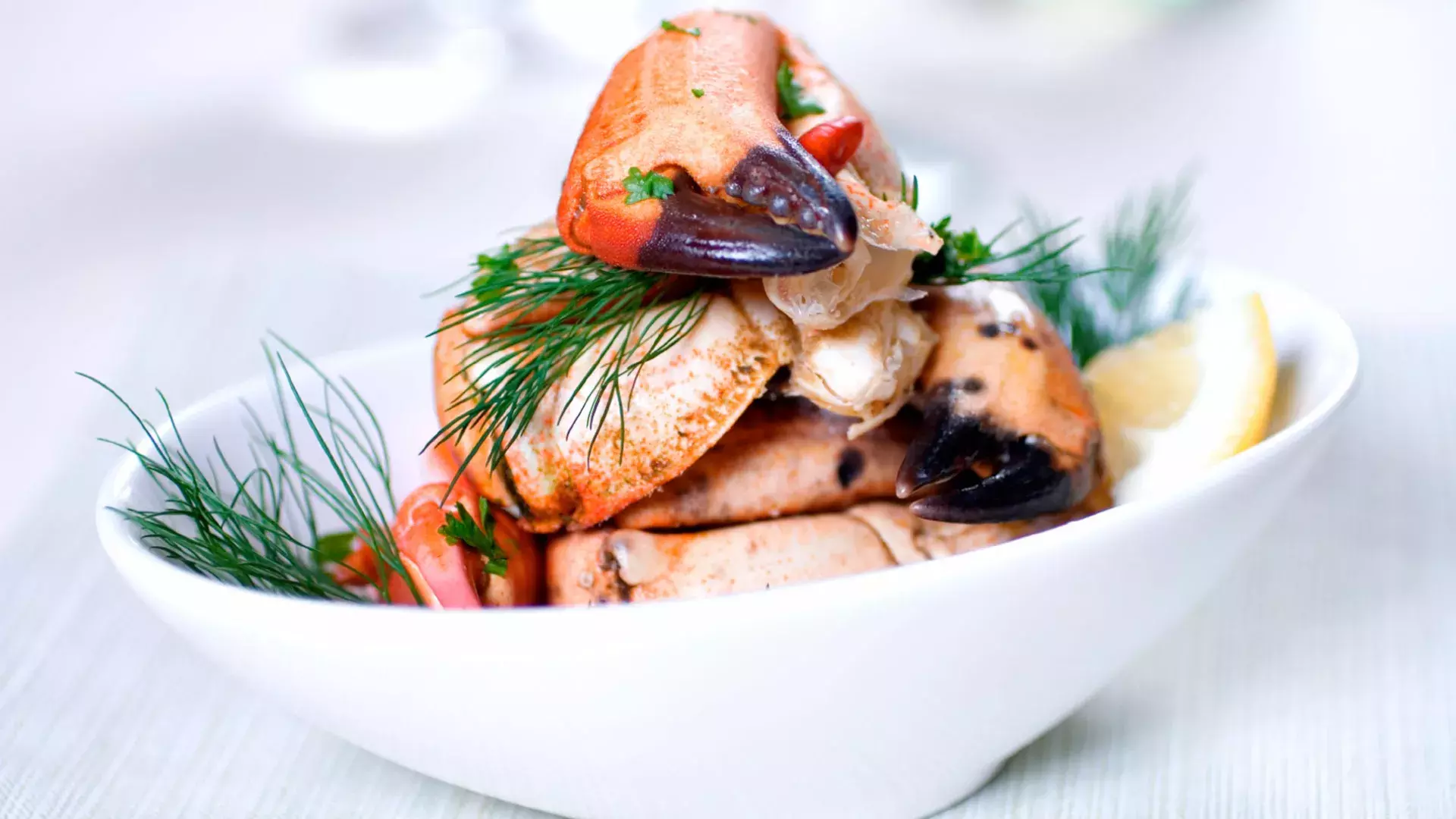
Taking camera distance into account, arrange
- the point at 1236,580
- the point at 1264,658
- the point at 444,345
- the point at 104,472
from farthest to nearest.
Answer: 1. the point at 104,472
2. the point at 1236,580
3. the point at 1264,658
4. the point at 444,345

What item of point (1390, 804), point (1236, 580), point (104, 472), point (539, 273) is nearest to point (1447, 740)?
point (1390, 804)

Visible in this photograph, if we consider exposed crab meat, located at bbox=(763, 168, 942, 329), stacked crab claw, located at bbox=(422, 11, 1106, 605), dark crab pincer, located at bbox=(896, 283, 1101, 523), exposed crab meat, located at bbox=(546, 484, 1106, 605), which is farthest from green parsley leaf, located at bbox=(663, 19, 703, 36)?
exposed crab meat, located at bbox=(546, 484, 1106, 605)

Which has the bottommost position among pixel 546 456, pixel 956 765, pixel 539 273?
pixel 956 765

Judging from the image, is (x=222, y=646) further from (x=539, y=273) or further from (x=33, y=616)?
(x=33, y=616)

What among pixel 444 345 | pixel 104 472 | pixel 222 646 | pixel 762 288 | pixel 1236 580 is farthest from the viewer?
pixel 104 472

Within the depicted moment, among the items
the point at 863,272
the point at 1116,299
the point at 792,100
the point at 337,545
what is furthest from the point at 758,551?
the point at 1116,299

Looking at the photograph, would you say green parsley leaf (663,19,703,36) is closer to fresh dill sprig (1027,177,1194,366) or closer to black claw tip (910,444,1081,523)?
black claw tip (910,444,1081,523)

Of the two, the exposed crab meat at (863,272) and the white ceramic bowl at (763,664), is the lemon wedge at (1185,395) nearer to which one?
the white ceramic bowl at (763,664)
